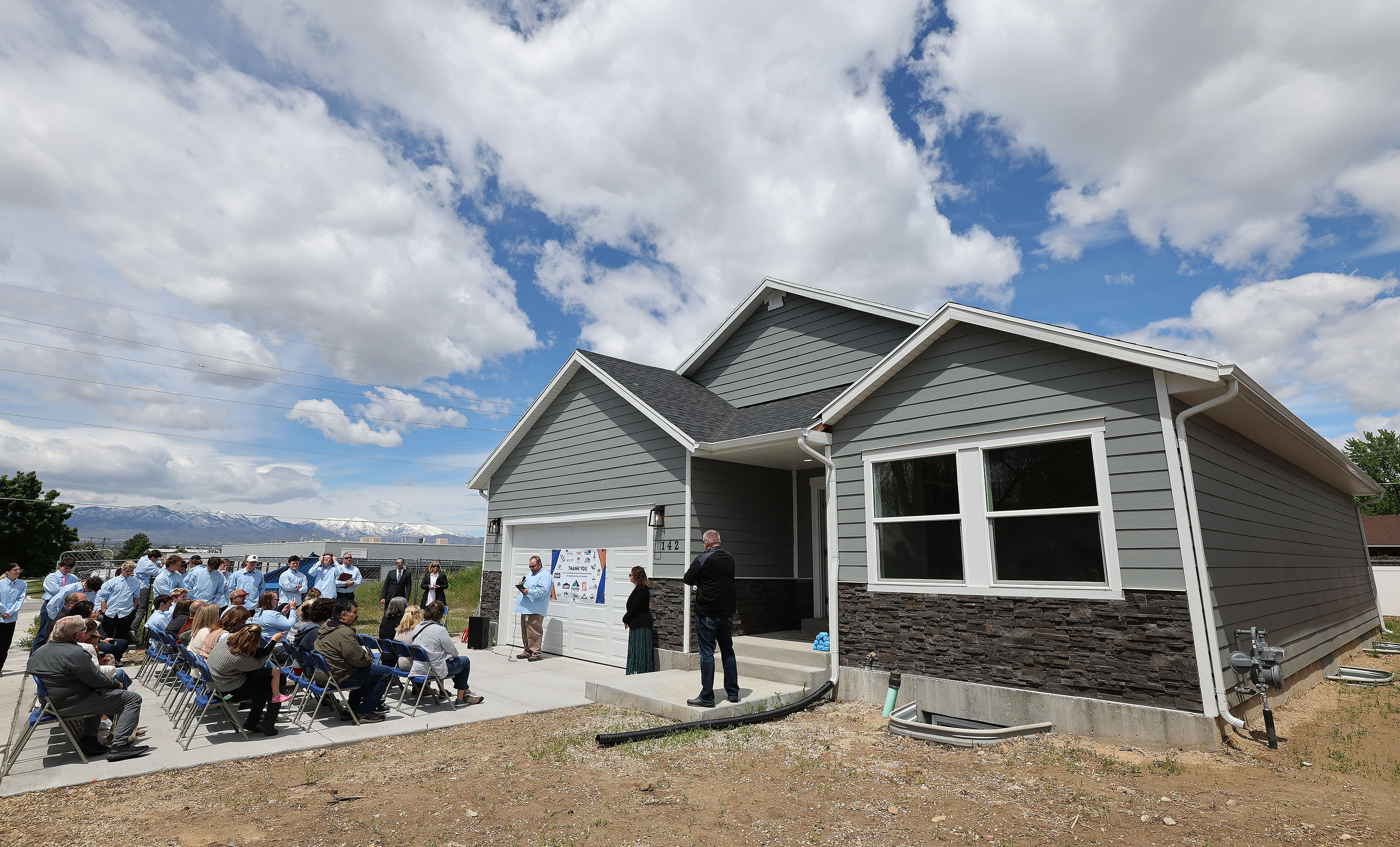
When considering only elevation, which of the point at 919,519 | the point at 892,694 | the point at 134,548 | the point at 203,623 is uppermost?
the point at 134,548

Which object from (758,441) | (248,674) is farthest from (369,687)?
(758,441)

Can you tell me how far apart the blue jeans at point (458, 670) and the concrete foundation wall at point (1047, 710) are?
4184mm

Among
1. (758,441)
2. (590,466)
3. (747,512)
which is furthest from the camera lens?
(590,466)

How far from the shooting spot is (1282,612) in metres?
7.85

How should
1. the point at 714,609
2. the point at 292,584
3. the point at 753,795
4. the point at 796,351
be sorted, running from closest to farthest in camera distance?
the point at 753,795 < the point at 714,609 < the point at 796,351 < the point at 292,584

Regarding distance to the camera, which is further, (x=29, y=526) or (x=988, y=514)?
(x=29, y=526)

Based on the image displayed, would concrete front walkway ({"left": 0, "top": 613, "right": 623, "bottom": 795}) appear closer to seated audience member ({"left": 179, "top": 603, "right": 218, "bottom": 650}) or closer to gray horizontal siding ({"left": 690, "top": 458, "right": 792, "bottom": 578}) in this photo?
seated audience member ({"left": 179, "top": 603, "right": 218, "bottom": 650})

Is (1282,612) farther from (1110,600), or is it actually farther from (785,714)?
(785,714)

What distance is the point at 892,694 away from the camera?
23.2 feet

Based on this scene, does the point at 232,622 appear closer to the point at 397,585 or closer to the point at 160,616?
the point at 160,616

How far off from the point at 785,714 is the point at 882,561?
1902mm

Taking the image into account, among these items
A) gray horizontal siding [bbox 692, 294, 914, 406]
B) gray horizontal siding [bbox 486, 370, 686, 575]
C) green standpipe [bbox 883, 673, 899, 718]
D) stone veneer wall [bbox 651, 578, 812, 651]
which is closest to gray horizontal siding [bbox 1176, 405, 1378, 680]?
green standpipe [bbox 883, 673, 899, 718]

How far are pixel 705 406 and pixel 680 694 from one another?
5.35 metres

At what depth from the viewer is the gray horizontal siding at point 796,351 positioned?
36.4ft
